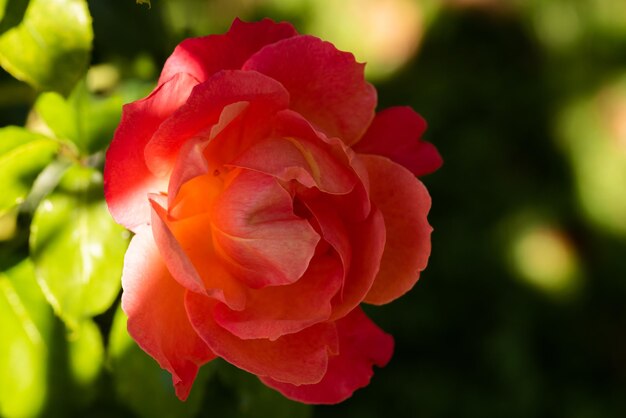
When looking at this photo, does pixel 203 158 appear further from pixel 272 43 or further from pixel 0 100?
pixel 0 100

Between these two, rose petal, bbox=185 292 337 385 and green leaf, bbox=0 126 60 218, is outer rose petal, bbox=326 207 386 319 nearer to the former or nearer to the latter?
rose petal, bbox=185 292 337 385

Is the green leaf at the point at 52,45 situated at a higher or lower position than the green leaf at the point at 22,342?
higher

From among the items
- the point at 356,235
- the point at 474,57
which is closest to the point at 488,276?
the point at 474,57

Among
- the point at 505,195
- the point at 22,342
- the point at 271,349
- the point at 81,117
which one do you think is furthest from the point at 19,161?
the point at 505,195

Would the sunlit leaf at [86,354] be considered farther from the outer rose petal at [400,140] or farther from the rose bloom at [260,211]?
the outer rose petal at [400,140]

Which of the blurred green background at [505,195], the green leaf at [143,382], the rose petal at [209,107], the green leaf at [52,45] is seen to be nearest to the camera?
the rose petal at [209,107]

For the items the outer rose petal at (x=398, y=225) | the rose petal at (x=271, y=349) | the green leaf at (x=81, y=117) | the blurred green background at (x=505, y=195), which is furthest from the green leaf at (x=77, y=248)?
the blurred green background at (x=505, y=195)

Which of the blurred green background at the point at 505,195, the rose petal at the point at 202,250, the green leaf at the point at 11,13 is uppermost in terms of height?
the green leaf at the point at 11,13
